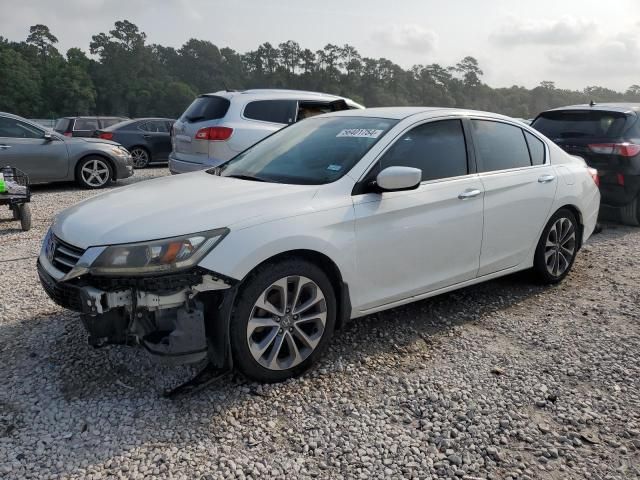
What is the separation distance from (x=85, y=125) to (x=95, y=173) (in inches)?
255

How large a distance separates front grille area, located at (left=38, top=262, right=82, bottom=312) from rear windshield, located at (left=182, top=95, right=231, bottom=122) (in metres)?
5.60

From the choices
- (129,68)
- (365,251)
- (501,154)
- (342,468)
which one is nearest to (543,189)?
(501,154)

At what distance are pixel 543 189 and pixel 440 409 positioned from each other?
2452mm

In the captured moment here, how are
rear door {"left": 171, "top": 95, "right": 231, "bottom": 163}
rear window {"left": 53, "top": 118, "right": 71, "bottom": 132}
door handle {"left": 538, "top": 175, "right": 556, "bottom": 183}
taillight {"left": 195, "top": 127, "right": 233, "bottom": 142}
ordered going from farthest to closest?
1. rear window {"left": 53, "top": 118, "right": 71, "bottom": 132}
2. rear door {"left": 171, "top": 95, "right": 231, "bottom": 163}
3. taillight {"left": 195, "top": 127, "right": 233, "bottom": 142}
4. door handle {"left": 538, "top": 175, "right": 556, "bottom": 183}

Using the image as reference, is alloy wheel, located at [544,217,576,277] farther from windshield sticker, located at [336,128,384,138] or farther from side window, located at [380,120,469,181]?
windshield sticker, located at [336,128,384,138]

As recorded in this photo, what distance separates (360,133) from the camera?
3861 mm

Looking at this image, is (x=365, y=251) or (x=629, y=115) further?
(x=629, y=115)

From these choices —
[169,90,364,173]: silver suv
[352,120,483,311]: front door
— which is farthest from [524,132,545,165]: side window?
[169,90,364,173]: silver suv

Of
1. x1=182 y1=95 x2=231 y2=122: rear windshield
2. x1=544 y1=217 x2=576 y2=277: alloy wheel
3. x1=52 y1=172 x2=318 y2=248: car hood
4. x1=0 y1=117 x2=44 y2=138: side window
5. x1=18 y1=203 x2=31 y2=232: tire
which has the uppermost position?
x1=182 y1=95 x2=231 y2=122: rear windshield

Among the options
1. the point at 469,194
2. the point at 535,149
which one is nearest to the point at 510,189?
the point at 469,194

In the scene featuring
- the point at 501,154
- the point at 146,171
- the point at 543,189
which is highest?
the point at 501,154

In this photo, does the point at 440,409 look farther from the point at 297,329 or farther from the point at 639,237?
the point at 639,237

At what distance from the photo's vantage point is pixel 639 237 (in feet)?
23.2

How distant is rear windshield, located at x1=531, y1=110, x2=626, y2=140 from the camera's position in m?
7.36
